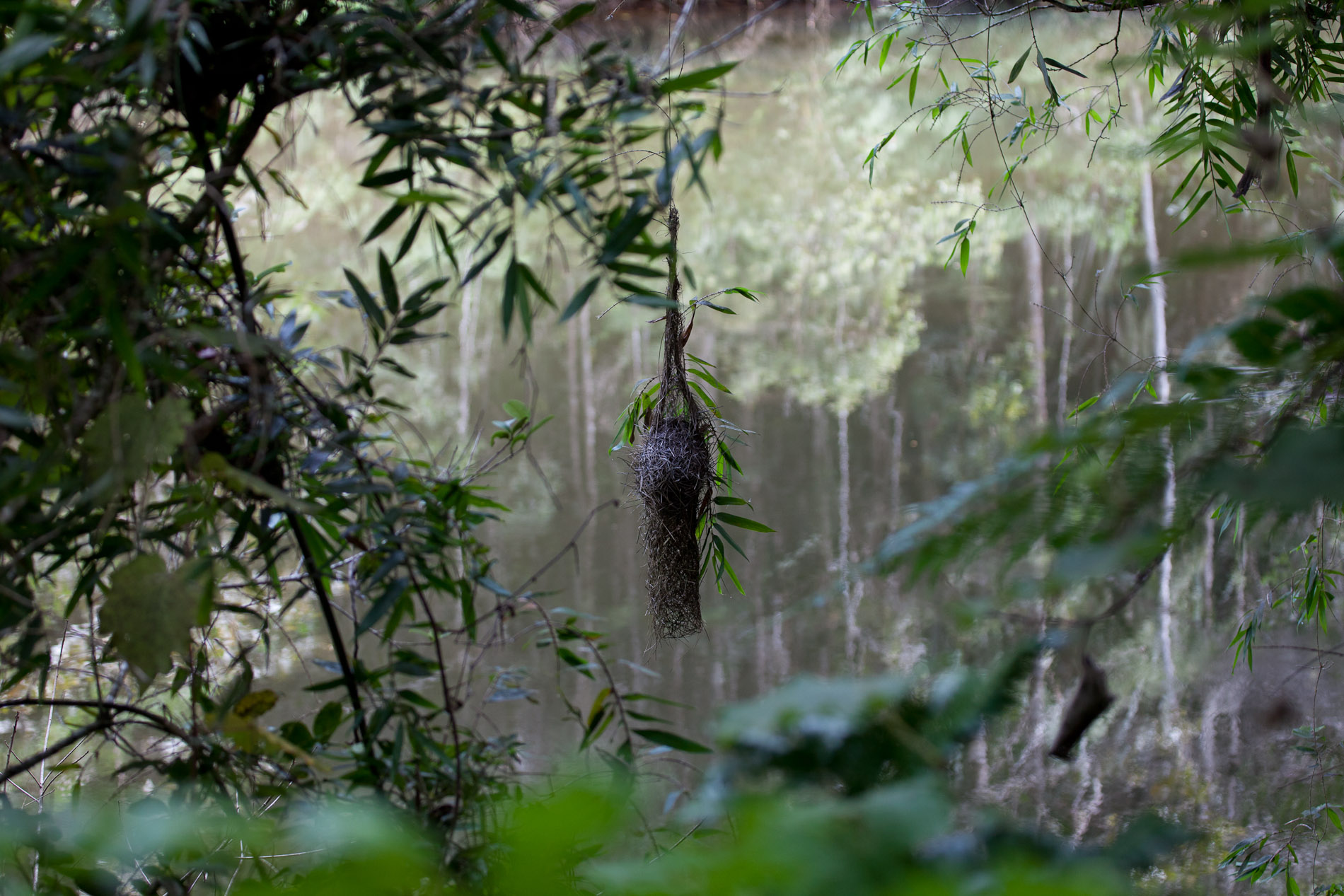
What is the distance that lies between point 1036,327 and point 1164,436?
4.90 meters

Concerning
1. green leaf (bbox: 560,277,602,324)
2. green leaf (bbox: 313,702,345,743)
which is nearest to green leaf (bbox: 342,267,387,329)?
green leaf (bbox: 560,277,602,324)

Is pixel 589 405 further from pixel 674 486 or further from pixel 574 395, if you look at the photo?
pixel 674 486

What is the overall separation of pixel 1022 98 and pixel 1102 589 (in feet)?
9.13

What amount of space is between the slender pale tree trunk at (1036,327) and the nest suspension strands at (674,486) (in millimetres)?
3301

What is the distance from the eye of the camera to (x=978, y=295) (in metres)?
5.59

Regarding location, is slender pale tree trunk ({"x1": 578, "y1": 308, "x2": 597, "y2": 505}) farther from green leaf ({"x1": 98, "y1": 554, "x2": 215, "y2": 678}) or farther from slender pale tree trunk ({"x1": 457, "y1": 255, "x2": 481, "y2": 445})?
green leaf ({"x1": 98, "y1": 554, "x2": 215, "y2": 678})

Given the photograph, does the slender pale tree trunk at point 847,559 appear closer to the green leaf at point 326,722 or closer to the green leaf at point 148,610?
the green leaf at point 326,722

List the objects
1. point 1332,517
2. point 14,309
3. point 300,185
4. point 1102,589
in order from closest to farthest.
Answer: point 14,309
point 1332,517
point 1102,589
point 300,185

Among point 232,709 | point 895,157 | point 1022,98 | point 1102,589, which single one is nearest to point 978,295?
point 895,157

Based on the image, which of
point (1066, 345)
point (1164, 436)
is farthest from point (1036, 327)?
point (1164, 436)

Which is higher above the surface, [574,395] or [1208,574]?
[574,395]

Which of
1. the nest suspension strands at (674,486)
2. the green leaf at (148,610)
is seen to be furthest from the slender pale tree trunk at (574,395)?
the green leaf at (148,610)

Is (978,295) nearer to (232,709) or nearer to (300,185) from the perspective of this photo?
(300,185)

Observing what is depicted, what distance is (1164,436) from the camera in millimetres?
703
